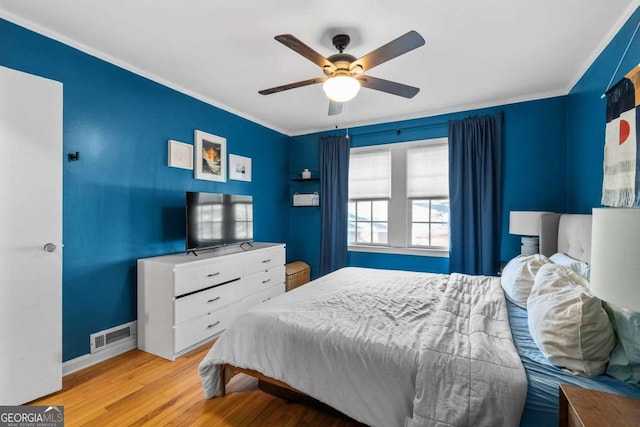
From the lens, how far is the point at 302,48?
1.80m

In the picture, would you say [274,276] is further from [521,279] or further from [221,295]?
[521,279]

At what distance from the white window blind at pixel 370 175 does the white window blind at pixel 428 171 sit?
1.07ft

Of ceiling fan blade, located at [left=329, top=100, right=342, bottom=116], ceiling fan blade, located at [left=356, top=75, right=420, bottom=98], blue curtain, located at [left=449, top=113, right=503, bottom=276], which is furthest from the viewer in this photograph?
blue curtain, located at [left=449, top=113, right=503, bottom=276]

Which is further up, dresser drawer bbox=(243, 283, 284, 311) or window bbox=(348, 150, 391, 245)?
window bbox=(348, 150, 391, 245)

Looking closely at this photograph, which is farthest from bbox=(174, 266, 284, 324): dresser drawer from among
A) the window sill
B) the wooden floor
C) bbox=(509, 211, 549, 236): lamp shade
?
bbox=(509, 211, 549, 236): lamp shade

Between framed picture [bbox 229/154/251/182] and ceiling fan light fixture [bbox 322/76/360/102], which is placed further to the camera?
framed picture [bbox 229/154/251/182]

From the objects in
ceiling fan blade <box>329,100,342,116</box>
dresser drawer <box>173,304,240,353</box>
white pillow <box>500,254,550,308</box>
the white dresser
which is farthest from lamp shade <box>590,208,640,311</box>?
dresser drawer <box>173,304,240,353</box>

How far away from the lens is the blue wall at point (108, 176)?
225 centimetres

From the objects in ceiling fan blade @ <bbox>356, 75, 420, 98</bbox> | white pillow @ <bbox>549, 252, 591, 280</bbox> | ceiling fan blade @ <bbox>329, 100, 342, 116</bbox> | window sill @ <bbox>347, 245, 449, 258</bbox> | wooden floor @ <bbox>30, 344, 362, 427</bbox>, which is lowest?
wooden floor @ <bbox>30, 344, 362, 427</bbox>

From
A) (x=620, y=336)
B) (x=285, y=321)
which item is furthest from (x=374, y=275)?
(x=620, y=336)

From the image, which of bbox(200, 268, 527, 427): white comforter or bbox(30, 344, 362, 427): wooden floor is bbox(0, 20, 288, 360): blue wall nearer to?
bbox(30, 344, 362, 427): wooden floor

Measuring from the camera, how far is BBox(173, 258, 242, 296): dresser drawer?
250 cm

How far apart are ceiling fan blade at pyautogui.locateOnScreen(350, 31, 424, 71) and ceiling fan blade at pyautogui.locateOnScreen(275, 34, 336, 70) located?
0.20 m

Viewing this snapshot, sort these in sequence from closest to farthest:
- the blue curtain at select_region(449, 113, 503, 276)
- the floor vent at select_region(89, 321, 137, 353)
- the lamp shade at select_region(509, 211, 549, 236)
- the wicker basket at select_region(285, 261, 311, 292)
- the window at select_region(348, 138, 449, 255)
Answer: the floor vent at select_region(89, 321, 137, 353)
the lamp shade at select_region(509, 211, 549, 236)
the blue curtain at select_region(449, 113, 503, 276)
the window at select_region(348, 138, 449, 255)
the wicker basket at select_region(285, 261, 311, 292)
